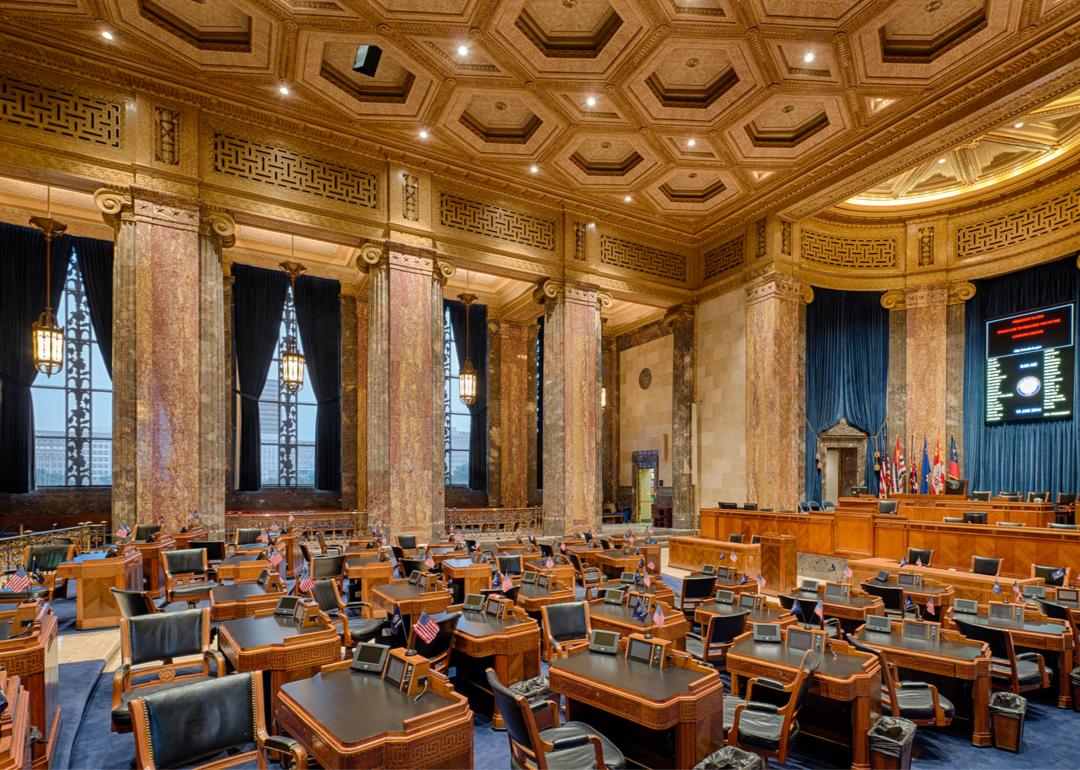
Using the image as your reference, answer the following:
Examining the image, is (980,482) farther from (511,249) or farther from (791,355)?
(511,249)

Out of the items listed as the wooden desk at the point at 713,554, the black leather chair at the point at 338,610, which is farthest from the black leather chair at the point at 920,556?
the black leather chair at the point at 338,610

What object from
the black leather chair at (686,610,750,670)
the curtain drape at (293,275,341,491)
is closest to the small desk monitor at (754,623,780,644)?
the black leather chair at (686,610,750,670)

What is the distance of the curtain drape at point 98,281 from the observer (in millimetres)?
10758

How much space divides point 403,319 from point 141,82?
4806mm

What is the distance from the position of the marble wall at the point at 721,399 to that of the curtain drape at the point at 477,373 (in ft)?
17.6

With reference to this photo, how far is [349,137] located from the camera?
990 cm

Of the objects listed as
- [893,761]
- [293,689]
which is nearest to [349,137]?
[293,689]

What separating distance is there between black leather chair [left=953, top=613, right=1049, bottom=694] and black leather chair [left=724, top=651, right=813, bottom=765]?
6.33 feet

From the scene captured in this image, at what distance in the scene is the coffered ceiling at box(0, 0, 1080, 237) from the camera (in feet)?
24.3

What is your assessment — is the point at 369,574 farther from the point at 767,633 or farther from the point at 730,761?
Result: the point at 730,761

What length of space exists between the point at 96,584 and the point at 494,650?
14.3 feet

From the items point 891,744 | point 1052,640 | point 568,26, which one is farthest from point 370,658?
point 568,26

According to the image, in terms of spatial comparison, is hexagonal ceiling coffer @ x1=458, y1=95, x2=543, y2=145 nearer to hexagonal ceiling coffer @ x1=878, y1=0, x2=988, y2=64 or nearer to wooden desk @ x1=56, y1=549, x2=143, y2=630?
hexagonal ceiling coffer @ x1=878, y1=0, x2=988, y2=64

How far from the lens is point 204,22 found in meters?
7.66
